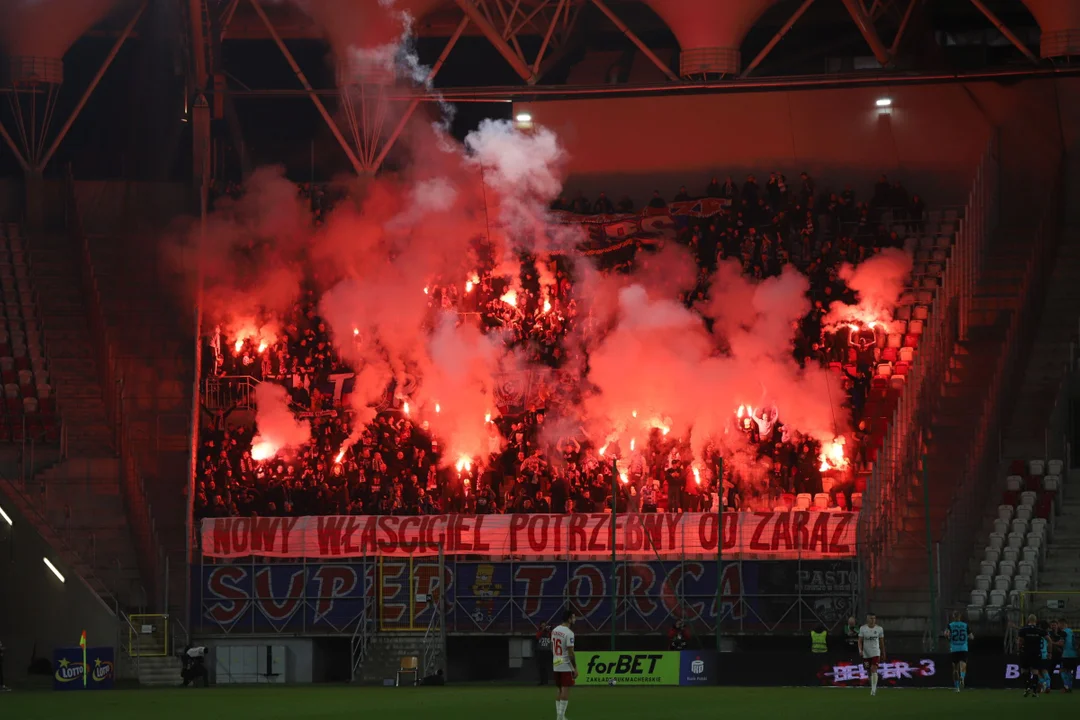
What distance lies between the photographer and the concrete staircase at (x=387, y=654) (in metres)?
34.1

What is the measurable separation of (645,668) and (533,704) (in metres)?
6.06

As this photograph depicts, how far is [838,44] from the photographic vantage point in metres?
44.3

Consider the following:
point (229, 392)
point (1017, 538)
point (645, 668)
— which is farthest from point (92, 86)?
point (1017, 538)

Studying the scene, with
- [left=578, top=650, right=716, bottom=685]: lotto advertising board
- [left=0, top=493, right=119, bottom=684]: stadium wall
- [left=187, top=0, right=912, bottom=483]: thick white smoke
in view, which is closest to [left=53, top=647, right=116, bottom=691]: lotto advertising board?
[left=0, top=493, right=119, bottom=684]: stadium wall

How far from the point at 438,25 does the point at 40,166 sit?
10250 millimetres

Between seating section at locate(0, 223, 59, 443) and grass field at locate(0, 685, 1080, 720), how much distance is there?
31.4 feet

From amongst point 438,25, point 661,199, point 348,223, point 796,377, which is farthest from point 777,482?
point 438,25

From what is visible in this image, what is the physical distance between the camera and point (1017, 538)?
3394cm

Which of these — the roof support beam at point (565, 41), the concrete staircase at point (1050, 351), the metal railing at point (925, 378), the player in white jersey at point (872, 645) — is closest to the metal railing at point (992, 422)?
the concrete staircase at point (1050, 351)

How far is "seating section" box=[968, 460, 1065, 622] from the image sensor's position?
106ft

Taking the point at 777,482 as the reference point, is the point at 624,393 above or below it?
above

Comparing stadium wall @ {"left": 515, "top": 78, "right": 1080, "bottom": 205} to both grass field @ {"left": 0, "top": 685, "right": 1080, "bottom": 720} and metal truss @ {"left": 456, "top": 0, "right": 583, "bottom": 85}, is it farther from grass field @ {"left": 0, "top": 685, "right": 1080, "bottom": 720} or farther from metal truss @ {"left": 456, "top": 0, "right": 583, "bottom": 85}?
grass field @ {"left": 0, "top": 685, "right": 1080, "bottom": 720}

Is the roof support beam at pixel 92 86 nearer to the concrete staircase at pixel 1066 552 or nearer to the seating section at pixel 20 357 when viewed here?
the seating section at pixel 20 357

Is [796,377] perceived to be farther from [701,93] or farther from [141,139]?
[141,139]
